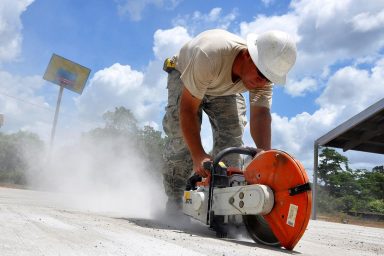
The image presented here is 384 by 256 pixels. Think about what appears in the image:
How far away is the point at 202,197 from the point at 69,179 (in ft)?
40.2

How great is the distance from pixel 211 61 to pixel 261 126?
817mm

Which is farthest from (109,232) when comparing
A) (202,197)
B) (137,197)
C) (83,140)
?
(83,140)

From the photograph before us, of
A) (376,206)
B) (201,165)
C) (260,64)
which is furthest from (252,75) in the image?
(376,206)

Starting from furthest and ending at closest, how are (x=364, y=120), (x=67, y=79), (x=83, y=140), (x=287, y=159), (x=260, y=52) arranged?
(x=67, y=79) < (x=83, y=140) < (x=364, y=120) < (x=260, y=52) < (x=287, y=159)

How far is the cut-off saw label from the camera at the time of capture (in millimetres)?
2139

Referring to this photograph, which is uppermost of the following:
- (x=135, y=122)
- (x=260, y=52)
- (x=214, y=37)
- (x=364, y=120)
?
(x=135, y=122)

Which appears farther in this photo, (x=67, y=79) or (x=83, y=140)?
(x=67, y=79)

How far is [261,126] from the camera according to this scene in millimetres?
3383

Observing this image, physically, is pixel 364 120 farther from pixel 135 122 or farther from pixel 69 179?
pixel 135 122

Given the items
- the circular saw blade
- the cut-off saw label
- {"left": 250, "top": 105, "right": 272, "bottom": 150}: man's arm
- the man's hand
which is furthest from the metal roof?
the cut-off saw label

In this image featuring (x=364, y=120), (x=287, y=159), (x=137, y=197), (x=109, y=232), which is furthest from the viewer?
(x=364, y=120)

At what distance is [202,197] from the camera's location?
271 centimetres

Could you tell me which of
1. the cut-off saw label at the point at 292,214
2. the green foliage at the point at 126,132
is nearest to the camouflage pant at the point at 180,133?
the cut-off saw label at the point at 292,214

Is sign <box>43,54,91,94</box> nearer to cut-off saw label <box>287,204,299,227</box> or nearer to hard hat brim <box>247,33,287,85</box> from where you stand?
hard hat brim <box>247,33,287,85</box>
